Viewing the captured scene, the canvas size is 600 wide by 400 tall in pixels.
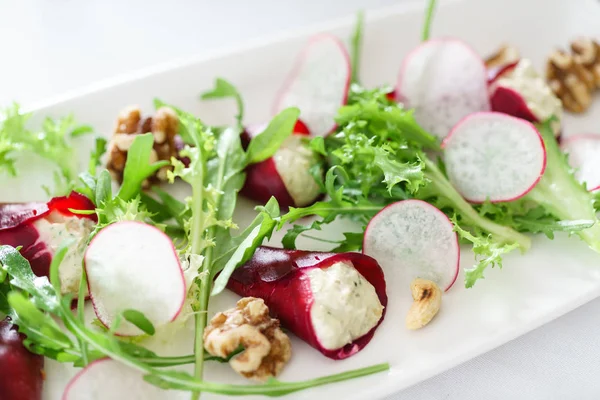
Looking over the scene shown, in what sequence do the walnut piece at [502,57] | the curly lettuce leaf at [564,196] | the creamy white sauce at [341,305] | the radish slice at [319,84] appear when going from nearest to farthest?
1. the creamy white sauce at [341,305]
2. the curly lettuce leaf at [564,196]
3. the radish slice at [319,84]
4. the walnut piece at [502,57]

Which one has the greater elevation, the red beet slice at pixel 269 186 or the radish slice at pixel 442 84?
the radish slice at pixel 442 84

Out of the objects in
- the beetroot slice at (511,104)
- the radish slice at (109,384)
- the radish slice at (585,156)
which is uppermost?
the beetroot slice at (511,104)

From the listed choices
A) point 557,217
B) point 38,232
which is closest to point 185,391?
point 38,232

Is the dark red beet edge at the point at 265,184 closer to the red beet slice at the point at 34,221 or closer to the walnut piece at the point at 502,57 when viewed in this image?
the red beet slice at the point at 34,221

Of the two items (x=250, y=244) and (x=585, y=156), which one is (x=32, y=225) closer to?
(x=250, y=244)

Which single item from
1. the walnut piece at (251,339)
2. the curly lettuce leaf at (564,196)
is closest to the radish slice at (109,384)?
the walnut piece at (251,339)

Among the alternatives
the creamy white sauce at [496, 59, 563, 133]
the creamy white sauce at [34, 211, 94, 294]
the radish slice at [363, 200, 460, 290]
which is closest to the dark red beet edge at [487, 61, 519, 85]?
the creamy white sauce at [496, 59, 563, 133]

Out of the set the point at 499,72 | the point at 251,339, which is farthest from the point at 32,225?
the point at 499,72

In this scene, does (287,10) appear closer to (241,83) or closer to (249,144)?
(241,83)

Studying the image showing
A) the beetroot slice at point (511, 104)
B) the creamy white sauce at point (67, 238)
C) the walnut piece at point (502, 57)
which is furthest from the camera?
the walnut piece at point (502, 57)
